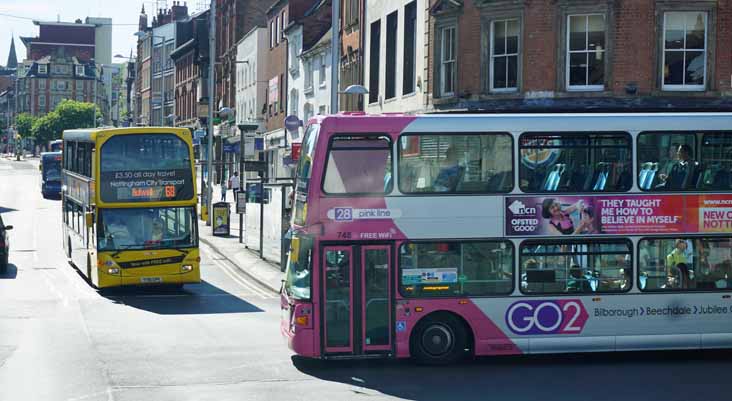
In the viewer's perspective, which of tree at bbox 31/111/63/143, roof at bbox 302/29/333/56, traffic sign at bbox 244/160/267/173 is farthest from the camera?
tree at bbox 31/111/63/143

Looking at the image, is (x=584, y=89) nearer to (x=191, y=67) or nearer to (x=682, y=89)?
(x=682, y=89)

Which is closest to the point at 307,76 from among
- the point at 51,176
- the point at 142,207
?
the point at 51,176

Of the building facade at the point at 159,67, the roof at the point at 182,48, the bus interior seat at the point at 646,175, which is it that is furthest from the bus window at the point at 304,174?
the building facade at the point at 159,67

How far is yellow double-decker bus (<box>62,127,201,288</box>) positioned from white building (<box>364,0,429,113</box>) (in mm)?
10399

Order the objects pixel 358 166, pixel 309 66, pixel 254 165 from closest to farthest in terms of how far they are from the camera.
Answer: pixel 358 166 < pixel 254 165 < pixel 309 66

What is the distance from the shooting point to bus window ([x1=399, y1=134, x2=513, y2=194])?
15945 millimetres

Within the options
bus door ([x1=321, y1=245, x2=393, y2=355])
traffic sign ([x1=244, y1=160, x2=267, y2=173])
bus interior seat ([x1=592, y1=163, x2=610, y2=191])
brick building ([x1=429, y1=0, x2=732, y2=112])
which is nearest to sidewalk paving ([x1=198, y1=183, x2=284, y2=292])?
traffic sign ([x1=244, y1=160, x2=267, y2=173])

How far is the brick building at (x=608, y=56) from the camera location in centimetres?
2850

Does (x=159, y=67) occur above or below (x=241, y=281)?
above

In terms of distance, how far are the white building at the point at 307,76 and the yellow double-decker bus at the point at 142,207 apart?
2205 centimetres

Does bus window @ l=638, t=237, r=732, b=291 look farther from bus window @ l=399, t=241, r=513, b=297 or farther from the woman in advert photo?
bus window @ l=399, t=241, r=513, b=297

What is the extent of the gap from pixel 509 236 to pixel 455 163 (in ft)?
4.27

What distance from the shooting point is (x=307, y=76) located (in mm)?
55000

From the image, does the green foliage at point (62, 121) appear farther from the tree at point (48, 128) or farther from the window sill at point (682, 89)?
the window sill at point (682, 89)
